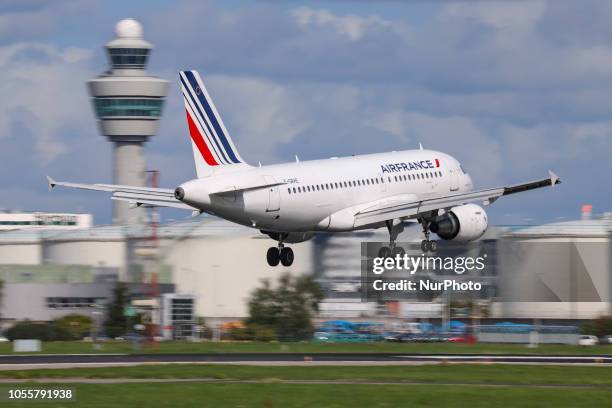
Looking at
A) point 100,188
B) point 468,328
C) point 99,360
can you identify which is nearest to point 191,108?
point 100,188

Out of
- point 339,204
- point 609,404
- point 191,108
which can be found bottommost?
point 609,404

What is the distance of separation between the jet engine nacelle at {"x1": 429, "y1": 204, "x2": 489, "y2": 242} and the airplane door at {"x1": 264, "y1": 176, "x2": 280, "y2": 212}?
13604mm

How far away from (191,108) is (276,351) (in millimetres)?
19955

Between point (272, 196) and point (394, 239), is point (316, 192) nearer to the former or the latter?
point (272, 196)

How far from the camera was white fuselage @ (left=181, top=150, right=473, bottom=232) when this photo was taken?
7206 cm

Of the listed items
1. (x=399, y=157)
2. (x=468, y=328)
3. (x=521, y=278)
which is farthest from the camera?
(x=521, y=278)

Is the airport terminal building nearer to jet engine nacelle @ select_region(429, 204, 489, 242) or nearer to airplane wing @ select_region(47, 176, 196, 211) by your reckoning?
jet engine nacelle @ select_region(429, 204, 489, 242)

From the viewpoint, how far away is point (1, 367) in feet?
224

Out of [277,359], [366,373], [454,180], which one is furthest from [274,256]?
[366,373]

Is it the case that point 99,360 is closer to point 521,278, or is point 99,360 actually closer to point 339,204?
point 339,204

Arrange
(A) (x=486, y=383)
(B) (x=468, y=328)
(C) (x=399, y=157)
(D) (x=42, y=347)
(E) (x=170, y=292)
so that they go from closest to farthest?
(A) (x=486, y=383) → (C) (x=399, y=157) → (D) (x=42, y=347) → (B) (x=468, y=328) → (E) (x=170, y=292)

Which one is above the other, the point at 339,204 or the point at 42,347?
the point at 339,204

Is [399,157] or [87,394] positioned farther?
[399,157]

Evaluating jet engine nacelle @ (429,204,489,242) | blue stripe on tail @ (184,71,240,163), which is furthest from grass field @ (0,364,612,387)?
jet engine nacelle @ (429,204,489,242)
